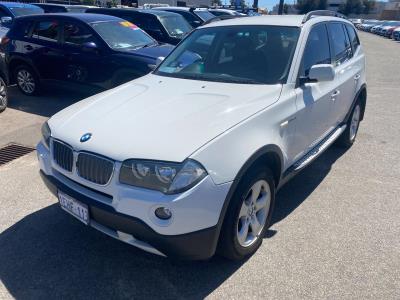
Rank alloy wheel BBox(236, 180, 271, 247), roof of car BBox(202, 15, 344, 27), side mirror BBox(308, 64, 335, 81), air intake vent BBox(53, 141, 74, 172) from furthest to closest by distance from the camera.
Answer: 1. roof of car BBox(202, 15, 344, 27)
2. side mirror BBox(308, 64, 335, 81)
3. alloy wheel BBox(236, 180, 271, 247)
4. air intake vent BBox(53, 141, 74, 172)

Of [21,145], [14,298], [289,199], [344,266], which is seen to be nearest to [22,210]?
[14,298]

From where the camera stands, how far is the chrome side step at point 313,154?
3610 millimetres

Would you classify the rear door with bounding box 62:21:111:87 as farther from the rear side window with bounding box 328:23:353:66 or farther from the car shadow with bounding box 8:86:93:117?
the rear side window with bounding box 328:23:353:66

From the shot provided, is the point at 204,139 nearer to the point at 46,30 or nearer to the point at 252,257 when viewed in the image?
the point at 252,257

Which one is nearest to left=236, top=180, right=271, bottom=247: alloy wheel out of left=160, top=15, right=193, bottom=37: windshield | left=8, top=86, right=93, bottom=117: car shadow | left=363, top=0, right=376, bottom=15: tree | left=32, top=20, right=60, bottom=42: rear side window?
left=8, top=86, right=93, bottom=117: car shadow

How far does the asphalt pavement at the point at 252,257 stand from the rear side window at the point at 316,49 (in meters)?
1.37

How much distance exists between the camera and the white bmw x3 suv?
244 centimetres

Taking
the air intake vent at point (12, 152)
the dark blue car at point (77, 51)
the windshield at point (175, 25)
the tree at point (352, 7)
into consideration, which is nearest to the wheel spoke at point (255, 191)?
the air intake vent at point (12, 152)

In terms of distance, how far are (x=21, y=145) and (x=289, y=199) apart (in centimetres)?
384

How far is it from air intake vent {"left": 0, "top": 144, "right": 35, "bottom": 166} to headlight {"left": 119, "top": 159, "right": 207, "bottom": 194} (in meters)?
3.19

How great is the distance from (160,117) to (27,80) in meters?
6.27

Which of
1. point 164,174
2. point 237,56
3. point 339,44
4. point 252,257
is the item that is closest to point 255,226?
point 252,257

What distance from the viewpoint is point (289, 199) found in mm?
4090

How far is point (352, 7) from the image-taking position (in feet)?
317
